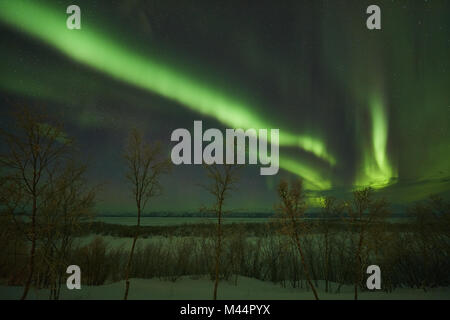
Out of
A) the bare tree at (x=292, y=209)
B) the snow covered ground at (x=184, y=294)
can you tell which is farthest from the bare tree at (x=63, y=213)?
the bare tree at (x=292, y=209)

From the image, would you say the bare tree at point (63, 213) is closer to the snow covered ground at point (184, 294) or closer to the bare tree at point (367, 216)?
the snow covered ground at point (184, 294)

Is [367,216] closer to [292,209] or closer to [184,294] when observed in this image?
[292,209]

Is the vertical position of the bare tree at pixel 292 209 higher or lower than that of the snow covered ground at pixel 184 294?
higher

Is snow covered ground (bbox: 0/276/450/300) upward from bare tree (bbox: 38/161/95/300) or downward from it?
downward

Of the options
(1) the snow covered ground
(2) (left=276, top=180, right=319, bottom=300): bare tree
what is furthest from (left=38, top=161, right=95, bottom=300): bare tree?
(2) (left=276, top=180, right=319, bottom=300): bare tree

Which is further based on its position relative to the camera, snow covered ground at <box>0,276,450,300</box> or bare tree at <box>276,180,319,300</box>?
snow covered ground at <box>0,276,450,300</box>

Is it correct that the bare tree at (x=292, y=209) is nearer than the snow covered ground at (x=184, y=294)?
Yes

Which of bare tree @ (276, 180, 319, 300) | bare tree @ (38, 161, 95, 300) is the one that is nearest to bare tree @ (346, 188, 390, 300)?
bare tree @ (276, 180, 319, 300)

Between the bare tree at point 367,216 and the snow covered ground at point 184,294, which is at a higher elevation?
the bare tree at point 367,216

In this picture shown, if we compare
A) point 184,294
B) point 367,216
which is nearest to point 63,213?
point 184,294

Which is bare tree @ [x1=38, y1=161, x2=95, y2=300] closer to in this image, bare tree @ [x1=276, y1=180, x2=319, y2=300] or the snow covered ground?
the snow covered ground

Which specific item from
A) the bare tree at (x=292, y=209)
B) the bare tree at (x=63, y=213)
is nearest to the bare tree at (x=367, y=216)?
the bare tree at (x=292, y=209)
